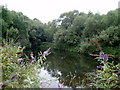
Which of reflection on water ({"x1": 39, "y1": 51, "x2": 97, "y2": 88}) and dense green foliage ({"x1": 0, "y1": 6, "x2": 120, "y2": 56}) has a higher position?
dense green foliage ({"x1": 0, "y1": 6, "x2": 120, "y2": 56})

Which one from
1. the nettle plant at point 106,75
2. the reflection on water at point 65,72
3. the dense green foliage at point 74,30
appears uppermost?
the dense green foliage at point 74,30

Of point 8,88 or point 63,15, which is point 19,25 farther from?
point 8,88

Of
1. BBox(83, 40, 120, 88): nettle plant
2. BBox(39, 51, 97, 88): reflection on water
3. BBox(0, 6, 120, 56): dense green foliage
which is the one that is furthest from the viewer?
BBox(0, 6, 120, 56): dense green foliage

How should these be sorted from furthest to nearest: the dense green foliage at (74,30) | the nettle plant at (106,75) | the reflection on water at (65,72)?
the dense green foliage at (74,30)
the reflection on water at (65,72)
the nettle plant at (106,75)

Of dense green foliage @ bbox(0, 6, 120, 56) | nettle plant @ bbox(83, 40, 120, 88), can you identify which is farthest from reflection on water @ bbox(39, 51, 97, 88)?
dense green foliage @ bbox(0, 6, 120, 56)

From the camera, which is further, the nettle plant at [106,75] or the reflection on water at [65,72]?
the reflection on water at [65,72]

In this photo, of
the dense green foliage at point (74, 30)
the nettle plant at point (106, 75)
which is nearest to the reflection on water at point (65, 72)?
the nettle plant at point (106, 75)

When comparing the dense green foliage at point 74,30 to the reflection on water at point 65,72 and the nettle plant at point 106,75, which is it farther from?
the nettle plant at point 106,75

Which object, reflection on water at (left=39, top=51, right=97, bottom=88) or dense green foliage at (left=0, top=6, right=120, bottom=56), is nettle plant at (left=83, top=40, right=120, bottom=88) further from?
dense green foliage at (left=0, top=6, right=120, bottom=56)

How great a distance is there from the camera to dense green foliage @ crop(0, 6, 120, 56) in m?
19.1

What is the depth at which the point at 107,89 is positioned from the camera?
152 cm

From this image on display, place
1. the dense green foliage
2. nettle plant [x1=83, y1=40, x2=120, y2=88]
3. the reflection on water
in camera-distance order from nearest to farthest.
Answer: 1. nettle plant [x1=83, y1=40, x2=120, y2=88]
2. the reflection on water
3. the dense green foliage

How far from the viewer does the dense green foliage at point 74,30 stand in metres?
19.1

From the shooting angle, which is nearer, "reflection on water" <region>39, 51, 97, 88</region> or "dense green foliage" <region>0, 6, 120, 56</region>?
"reflection on water" <region>39, 51, 97, 88</region>
